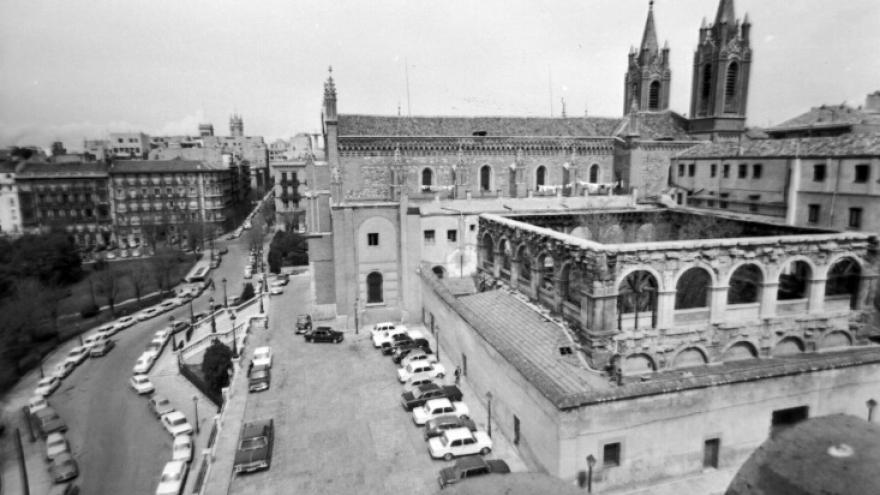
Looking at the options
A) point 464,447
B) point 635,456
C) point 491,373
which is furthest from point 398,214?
point 635,456

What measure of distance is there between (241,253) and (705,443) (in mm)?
64369

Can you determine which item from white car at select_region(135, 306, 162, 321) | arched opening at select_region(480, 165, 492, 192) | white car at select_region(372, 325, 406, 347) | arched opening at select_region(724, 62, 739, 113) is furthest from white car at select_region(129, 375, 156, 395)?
arched opening at select_region(724, 62, 739, 113)

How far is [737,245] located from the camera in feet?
71.9

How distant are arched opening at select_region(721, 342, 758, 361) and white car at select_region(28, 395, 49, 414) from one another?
37.7 meters

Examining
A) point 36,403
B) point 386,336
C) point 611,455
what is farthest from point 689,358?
point 36,403

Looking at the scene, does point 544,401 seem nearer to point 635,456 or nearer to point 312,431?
point 635,456

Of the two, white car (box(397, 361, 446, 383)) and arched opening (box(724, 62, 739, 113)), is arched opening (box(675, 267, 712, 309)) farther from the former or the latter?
arched opening (box(724, 62, 739, 113))

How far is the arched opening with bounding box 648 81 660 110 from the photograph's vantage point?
4959 centimetres

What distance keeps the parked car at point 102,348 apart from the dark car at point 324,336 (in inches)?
779

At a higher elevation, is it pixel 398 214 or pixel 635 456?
pixel 398 214

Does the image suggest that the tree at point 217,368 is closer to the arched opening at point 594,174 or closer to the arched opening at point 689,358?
the arched opening at point 689,358

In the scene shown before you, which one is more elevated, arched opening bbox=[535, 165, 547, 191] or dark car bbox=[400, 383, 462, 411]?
arched opening bbox=[535, 165, 547, 191]

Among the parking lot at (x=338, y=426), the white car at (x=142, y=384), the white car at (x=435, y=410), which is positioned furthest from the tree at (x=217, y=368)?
the white car at (x=435, y=410)

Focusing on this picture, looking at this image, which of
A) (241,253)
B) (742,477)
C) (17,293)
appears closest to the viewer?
(742,477)
